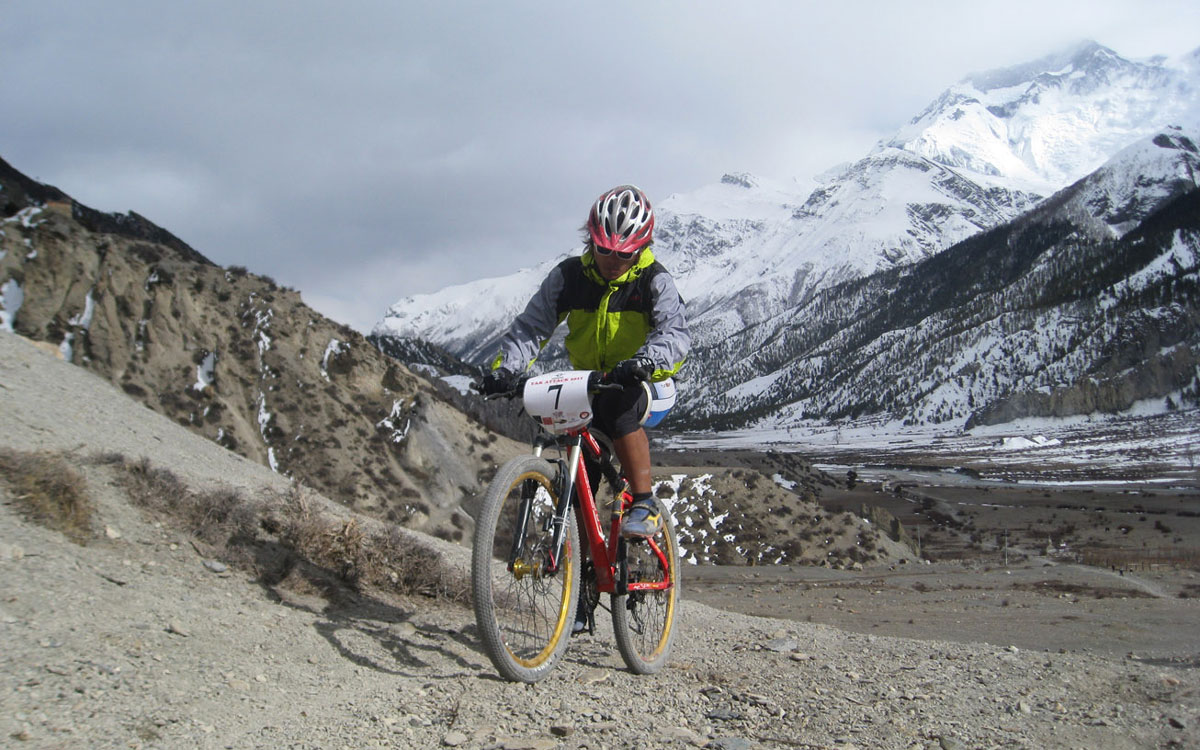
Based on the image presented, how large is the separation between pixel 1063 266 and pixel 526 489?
225 metres

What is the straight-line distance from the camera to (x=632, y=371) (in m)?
4.06

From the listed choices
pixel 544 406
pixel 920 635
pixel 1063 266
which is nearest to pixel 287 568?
pixel 544 406

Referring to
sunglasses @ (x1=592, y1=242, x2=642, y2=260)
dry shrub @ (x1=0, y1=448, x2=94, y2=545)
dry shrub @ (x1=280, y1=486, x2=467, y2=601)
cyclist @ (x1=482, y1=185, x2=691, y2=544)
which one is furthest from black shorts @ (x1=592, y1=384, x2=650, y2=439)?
dry shrub @ (x1=0, y1=448, x2=94, y2=545)

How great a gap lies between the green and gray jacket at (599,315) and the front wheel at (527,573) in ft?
2.61

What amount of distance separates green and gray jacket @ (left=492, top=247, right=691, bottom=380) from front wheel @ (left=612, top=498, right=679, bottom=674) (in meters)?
1.10

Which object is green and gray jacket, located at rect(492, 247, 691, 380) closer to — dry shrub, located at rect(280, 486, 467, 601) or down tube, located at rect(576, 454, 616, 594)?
down tube, located at rect(576, 454, 616, 594)

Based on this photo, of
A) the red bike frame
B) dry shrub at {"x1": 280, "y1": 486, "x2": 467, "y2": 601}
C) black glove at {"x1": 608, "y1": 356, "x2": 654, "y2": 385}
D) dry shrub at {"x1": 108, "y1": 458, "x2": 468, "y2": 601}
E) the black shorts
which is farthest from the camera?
dry shrub at {"x1": 280, "y1": 486, "x2": 467, "y2": 601}

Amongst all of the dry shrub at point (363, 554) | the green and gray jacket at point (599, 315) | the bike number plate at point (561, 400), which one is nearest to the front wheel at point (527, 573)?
the bike number plate at point (561, 400)

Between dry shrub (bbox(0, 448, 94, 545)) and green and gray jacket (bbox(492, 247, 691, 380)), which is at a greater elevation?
green and gray jacket (bbox(492, 247, 691, 380))

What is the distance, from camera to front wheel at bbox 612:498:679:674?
185 inches

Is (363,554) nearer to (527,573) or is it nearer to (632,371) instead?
(527,573)

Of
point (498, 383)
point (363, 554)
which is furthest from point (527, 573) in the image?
point (363, 554)

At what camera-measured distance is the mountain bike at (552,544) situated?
12.7 feet

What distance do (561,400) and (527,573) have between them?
97 centimetres
